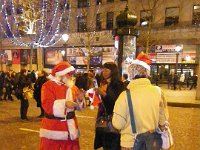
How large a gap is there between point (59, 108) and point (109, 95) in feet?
2.25

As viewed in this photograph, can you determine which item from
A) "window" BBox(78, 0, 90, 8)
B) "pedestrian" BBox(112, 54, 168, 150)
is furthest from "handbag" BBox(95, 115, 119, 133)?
"window" BBox(78, 0, 90, 8)

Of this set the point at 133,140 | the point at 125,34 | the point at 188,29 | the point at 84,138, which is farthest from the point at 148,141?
the point at 188,29

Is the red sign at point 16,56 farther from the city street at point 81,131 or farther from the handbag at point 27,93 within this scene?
the handbag at point 27,93

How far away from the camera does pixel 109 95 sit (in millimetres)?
4188

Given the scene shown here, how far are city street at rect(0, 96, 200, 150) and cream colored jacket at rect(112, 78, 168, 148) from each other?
12.0 feet

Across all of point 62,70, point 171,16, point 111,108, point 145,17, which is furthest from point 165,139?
point 145,17

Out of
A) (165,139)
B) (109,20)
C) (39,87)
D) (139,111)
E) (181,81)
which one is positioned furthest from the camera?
(109,20)

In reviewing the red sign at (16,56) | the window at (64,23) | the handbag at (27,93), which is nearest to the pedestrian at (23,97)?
the handbag at (27,93)

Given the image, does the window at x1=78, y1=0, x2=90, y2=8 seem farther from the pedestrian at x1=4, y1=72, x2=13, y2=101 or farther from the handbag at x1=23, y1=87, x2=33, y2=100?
the handbag at x1=23, y1=87, x2=33, y2=100

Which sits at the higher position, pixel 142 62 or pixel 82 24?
pixel 82 24

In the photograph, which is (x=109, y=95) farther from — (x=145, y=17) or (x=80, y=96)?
(x=145, y=17)

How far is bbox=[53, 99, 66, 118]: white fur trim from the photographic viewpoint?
413 cm

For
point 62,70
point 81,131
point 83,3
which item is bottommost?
point 81,131

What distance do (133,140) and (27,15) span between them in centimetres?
2265
